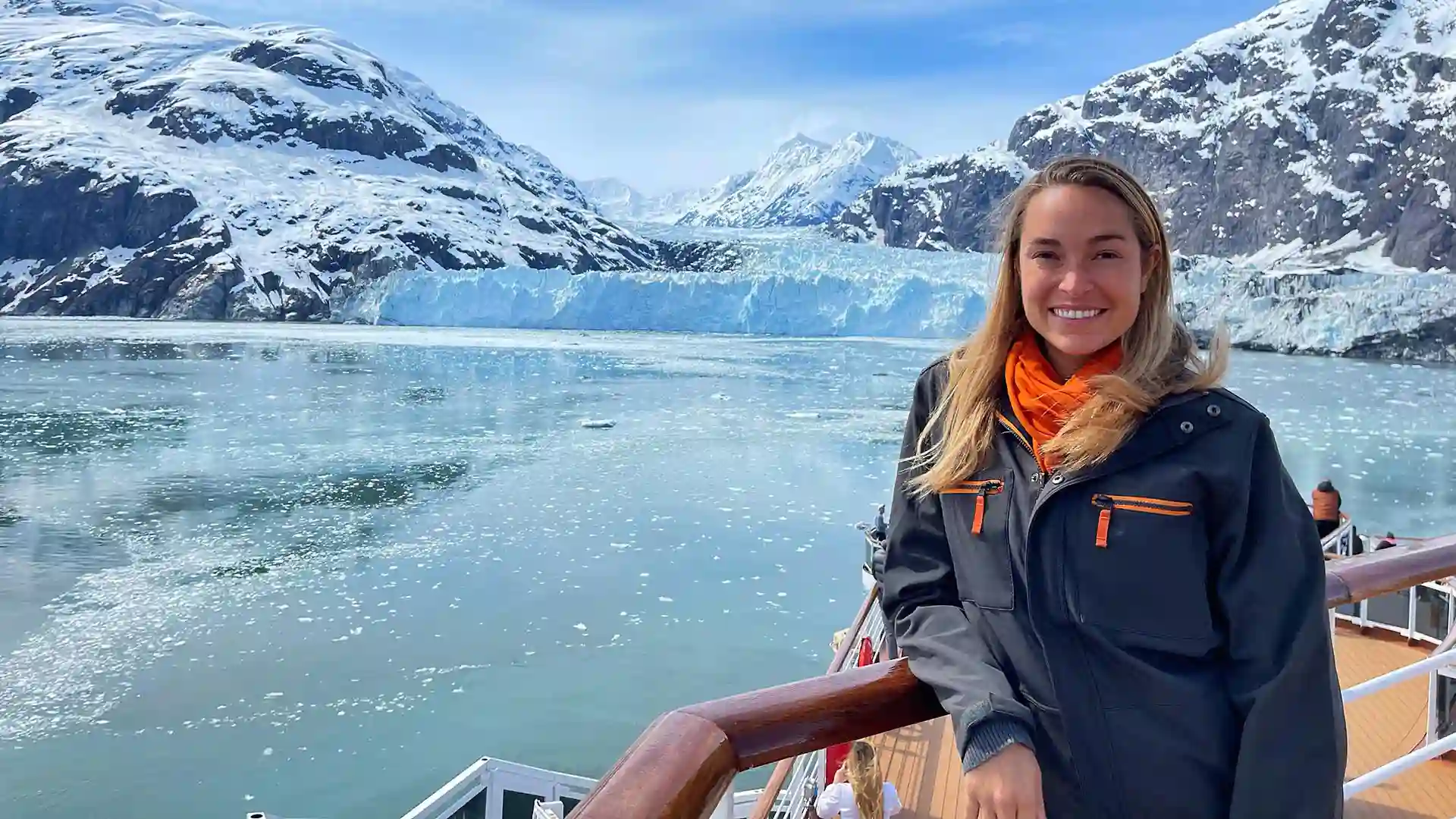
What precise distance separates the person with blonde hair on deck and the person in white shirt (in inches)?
30.7

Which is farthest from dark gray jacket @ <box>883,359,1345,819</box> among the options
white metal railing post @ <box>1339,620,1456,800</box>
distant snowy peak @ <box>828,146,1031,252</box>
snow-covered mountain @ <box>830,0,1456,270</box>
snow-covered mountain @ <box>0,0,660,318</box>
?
distant snowy peak @ <box>828,146,1031,252</box>

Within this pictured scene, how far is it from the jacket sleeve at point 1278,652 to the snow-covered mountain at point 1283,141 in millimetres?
79814

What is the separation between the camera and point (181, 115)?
242ft

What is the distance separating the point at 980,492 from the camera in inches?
39.0

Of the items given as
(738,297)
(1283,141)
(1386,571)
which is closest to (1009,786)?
(1386,571)

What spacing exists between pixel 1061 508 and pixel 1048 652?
14 centimetres

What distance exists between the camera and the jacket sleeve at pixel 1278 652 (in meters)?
0.86

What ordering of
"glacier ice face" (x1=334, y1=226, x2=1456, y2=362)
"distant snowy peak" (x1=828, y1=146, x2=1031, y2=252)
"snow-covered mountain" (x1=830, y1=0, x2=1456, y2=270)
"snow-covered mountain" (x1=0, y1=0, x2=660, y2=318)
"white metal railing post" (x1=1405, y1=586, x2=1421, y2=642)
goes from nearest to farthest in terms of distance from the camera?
"white metal railing post" (x1=1405, y1=586, x2=1421, y2=642)
"glacier ice face" (x1=334, y1=226, x2=1456, y2=362)
"snow-covered mountain" (x1=0, y1=0, x2=660, y2=318)
"snow-covered mountain" (x1=830, y1=0, x2=1456, y2=270)
"distant snowy peak" (x1=828, y1=146, x2=1031, y2=252)

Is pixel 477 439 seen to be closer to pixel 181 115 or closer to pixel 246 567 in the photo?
pixel 246 567

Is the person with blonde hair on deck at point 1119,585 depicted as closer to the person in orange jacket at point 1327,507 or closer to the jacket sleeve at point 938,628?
the jacket sleeve at point 938,628

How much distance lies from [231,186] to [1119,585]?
7358cm

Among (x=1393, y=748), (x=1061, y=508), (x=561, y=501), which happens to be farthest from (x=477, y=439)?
(x=1061, y=508)

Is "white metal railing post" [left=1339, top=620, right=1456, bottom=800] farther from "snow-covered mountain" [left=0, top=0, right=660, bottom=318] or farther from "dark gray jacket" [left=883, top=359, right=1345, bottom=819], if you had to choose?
"snow-covered mountain" [left=0, top=0, right=660, bottom=318]

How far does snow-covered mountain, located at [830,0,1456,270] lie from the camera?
73562 mm
